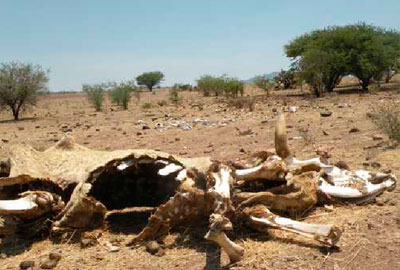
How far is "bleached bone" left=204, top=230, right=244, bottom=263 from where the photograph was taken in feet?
11.1

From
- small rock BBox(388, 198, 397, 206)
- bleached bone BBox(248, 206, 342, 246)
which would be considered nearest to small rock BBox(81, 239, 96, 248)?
bleached bone BBox(248, 206, 342, 246)

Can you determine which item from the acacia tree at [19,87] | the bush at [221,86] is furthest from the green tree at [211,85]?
the acacia tree at [19,87]

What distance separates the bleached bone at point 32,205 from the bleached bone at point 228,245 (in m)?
1.61

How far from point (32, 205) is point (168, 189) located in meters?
1.32

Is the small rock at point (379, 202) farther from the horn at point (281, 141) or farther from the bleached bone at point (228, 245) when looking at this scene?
the bleached bone at point (228, 245)

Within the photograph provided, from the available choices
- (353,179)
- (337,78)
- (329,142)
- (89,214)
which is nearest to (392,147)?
(329,142)

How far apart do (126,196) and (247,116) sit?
10.4 metres

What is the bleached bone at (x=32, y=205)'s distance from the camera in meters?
4.16

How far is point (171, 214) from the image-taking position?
166 inches

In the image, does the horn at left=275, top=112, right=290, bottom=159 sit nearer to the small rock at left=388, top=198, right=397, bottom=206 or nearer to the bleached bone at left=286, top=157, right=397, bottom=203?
the bleached bone at left=286, top=157, right=397, bottom=203

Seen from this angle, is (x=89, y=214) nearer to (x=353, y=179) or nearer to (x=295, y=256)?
(x=295, y=256)

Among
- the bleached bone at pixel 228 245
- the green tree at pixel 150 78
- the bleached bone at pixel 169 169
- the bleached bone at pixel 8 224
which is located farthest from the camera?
the green tree at pixel 150 78

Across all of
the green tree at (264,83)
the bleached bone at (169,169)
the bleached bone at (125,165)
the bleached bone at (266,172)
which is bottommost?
the bleached bone at (266,172)

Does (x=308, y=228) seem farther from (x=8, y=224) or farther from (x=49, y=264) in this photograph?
(x=8, y=224)
